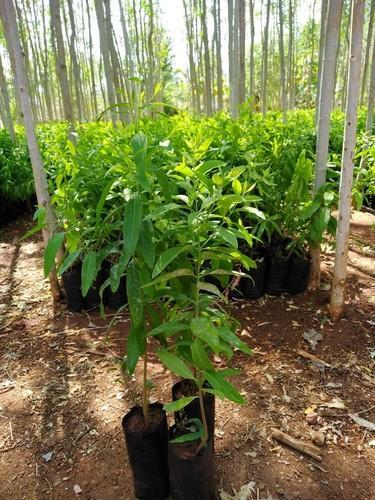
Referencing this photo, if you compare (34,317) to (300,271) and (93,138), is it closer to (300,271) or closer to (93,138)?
(93,138)

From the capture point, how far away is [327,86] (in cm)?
270

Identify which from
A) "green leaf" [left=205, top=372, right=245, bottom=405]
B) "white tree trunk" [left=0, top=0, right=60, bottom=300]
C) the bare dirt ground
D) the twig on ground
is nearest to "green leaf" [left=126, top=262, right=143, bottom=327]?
"green leaf" [left=205, top=372, right=245, bottom=405]

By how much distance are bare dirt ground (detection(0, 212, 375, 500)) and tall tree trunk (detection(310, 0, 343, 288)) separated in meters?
0.81

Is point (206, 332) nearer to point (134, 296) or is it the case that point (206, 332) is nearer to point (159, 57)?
point (134, 296)

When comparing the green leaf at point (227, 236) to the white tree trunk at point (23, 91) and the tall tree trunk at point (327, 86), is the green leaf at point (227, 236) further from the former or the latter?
the tall tree trunk at point (327, 86)

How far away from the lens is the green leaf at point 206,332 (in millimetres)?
1207

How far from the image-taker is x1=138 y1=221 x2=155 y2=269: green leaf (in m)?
1.32

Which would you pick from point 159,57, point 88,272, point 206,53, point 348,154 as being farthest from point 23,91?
point 159,57

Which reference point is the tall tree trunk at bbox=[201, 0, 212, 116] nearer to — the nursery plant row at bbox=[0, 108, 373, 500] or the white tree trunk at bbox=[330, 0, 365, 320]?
the white tree trunk at bbox=[330, 0, 365, 320]

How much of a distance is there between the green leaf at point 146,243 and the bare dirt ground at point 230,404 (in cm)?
100

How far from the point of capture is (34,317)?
3.27 meters

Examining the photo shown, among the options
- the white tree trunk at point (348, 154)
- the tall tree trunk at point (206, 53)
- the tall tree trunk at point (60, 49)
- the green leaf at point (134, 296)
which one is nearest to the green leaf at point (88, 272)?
the green leaf at point (134, 296)

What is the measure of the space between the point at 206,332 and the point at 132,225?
1.38ft

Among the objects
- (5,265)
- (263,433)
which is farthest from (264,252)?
(5,265)
